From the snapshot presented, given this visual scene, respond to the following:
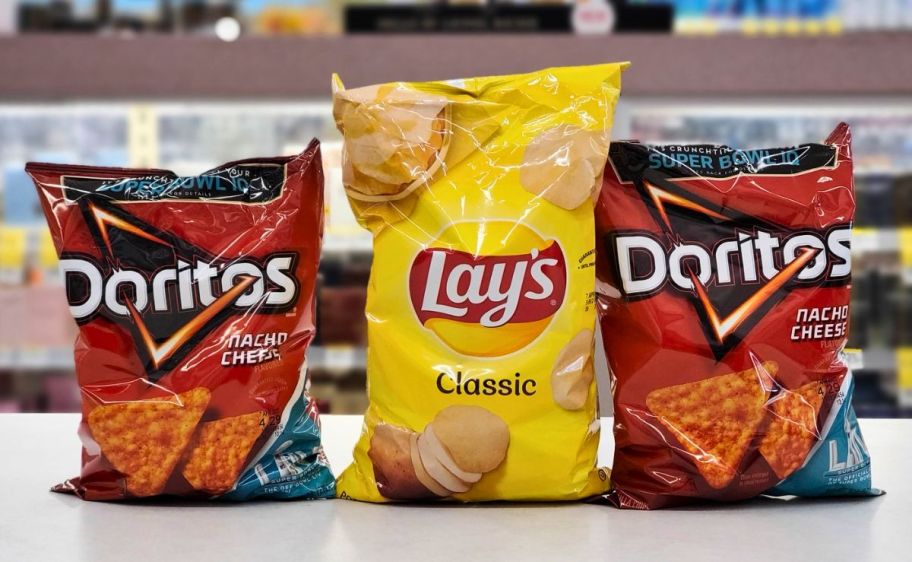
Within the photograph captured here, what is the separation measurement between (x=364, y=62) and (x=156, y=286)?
1777mm

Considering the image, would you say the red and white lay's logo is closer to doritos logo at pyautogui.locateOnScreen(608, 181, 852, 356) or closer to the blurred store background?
doritos logo at pyautogui.locateOnScreen(608, 181, 852, 356)

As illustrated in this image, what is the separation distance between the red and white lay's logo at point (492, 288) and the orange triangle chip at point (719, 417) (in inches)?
6.4

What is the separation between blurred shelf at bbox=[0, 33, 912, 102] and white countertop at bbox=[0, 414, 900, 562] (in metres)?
1.75

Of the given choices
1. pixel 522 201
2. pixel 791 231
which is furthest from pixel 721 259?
pixel 522 201

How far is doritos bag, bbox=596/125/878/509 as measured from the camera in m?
0.90

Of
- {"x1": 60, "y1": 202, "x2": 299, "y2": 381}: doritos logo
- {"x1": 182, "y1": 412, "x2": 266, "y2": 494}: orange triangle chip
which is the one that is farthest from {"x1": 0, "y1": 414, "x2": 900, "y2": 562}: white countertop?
{"x1": 60, "y1": 202, "x2": 299, "y2": 381}: doritos logo

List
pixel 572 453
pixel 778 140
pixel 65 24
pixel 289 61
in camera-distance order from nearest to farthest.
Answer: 1. pixel 572 453
2. pixel 289 61
3. pixel 65 24
4. pixel 778 140

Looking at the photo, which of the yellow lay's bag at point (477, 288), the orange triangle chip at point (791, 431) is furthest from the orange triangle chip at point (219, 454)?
the orange triangle chip at point (791, 431)

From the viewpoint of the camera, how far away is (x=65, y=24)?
2785 millimetres

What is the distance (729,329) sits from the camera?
2.98 feet

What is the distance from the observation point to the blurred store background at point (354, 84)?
254 centimetres

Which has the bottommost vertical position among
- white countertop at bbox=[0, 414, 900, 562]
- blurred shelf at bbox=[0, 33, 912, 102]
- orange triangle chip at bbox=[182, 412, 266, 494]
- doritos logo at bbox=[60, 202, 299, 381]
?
white countertop at bbox=[0, 414, 900, 562]

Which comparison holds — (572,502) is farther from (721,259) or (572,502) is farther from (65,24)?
(65,24)

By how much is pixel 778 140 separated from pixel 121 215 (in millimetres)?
2513
